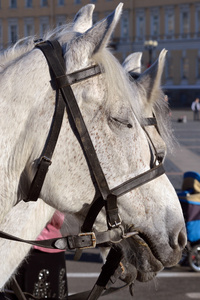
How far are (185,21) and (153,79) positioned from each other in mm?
53000

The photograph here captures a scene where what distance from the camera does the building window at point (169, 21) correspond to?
53.5 meters

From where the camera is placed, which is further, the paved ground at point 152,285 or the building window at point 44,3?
the building window at point 44,3

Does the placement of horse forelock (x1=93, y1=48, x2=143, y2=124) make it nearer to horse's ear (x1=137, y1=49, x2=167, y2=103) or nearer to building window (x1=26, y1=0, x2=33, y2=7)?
horse's ear (x1=137, y1=49, x2=167, y2=103)

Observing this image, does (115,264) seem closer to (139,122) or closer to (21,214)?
(21,214)

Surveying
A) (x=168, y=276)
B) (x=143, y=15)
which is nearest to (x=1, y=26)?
(x=143, y=15)

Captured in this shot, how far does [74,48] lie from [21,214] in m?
0.86

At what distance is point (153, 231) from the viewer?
1897mm

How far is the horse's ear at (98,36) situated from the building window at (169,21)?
53.3m

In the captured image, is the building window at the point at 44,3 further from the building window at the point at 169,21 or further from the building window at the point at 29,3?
the building window at the point at 169,21

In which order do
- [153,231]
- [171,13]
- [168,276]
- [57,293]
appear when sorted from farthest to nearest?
[171,13] < [168,276] < [57,293] < [153,231]

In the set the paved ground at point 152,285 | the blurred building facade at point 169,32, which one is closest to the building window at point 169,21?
the blurred building facade at point 169,32

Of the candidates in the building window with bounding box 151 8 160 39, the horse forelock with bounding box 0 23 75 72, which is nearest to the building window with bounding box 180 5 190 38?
the building window with bounding box 151 8 160 39

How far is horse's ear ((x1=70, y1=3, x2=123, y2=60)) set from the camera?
1.73m

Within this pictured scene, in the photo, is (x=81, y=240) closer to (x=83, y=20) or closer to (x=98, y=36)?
(x=98, y=36)
